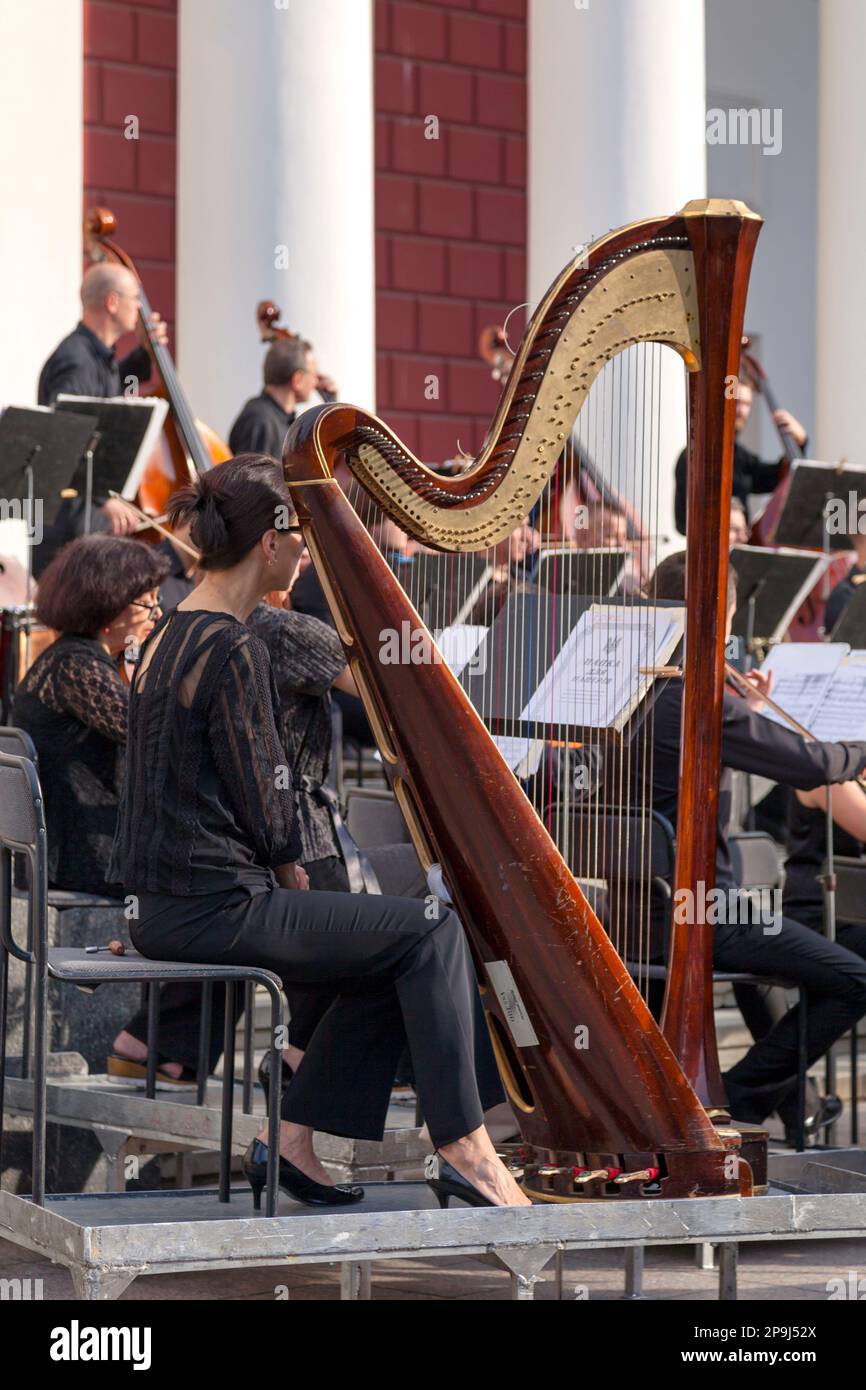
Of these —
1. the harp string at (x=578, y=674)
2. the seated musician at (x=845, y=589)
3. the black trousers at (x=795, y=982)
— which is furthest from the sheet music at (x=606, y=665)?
the seated musician at (x=845, y=589)

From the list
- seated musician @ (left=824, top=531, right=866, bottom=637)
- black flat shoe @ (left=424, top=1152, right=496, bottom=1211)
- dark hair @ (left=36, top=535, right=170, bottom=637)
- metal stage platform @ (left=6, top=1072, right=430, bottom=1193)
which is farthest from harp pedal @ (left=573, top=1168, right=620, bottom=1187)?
seated musician @ (left=824, top=531, right=866, bottom=637)

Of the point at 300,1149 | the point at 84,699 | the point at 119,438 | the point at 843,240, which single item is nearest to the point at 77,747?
the point at 84,699

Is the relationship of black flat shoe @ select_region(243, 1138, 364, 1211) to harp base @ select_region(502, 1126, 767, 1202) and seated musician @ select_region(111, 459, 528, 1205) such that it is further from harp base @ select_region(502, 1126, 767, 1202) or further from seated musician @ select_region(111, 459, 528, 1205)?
harp base @ select_region(502, 1126, 767, 1202)

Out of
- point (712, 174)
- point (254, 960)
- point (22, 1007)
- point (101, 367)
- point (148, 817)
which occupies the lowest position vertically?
point (22, 1007)

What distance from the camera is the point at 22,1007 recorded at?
193 inches

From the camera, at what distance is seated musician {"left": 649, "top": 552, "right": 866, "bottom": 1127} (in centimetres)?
460

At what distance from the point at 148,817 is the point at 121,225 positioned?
23.2 feet

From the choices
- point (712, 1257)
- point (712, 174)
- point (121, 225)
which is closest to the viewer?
point (712, 1257)

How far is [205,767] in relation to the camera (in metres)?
3.57

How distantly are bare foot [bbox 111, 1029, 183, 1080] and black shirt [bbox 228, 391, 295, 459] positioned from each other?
9.48 ft
